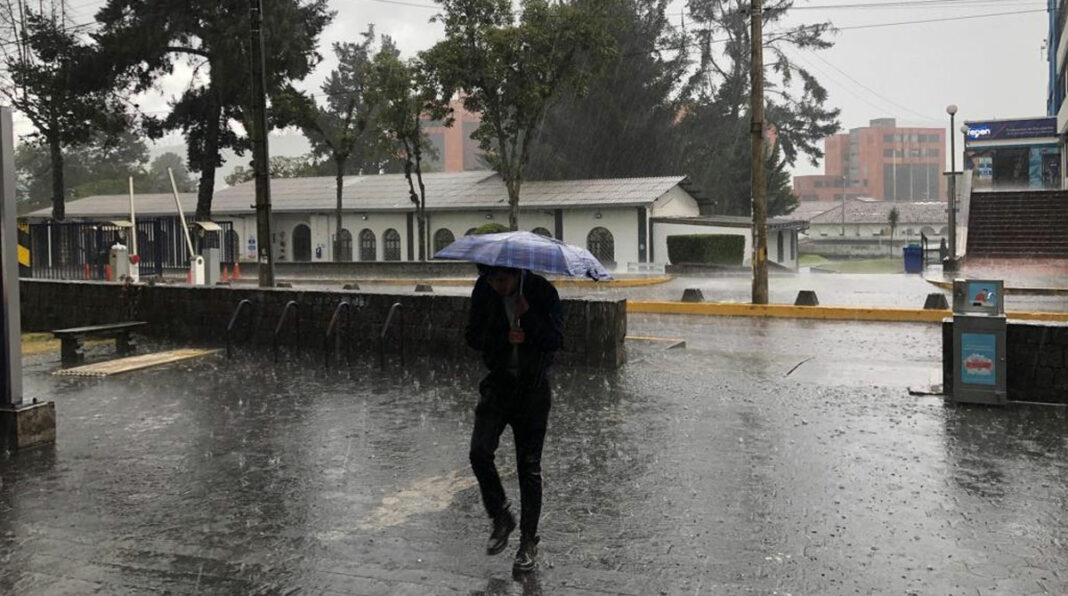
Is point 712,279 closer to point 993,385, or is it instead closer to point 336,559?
point 993,385

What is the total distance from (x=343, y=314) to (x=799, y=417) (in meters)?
6.87

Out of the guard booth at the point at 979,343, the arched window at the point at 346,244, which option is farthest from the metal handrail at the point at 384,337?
the arched window at the point at 346,244

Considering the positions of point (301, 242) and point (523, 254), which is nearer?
point (523, 254)

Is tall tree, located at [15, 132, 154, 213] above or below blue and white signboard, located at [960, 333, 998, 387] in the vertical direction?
above

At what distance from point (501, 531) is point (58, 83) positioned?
37.3 m

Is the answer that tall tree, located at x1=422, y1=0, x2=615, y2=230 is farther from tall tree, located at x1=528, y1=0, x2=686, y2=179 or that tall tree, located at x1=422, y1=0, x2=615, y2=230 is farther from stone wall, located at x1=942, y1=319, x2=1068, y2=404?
stone wall, located at x1=942, y1=319, x2=1068, y2=404

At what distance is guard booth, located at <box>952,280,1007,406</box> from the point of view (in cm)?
875

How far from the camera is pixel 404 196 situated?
44688 millimetres

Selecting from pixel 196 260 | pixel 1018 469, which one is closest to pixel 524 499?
pixel 1018 469

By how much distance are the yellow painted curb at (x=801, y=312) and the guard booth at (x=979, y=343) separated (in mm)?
8417

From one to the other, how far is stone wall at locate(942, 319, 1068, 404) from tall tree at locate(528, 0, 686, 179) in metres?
45.0

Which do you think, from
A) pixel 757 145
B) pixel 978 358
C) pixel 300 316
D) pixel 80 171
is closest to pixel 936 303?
pixel 757 145

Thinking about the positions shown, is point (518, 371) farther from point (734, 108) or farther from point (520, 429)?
point (734, 108)

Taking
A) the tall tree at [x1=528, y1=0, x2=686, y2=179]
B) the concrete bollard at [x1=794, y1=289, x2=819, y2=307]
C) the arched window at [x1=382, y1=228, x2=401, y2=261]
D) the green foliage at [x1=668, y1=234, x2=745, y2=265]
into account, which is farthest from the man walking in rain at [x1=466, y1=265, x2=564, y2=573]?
the tall tree at [x1=528, y1=0, x2=686, y2=179]
